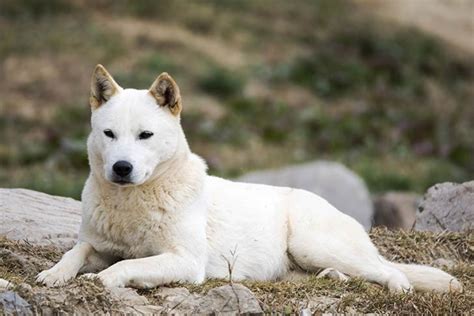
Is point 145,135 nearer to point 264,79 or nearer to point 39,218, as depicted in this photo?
point 39,218

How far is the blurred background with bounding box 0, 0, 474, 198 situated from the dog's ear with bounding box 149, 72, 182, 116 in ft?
39.3

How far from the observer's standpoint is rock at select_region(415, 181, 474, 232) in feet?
35.0

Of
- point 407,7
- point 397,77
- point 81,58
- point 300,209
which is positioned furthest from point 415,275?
point 407,7

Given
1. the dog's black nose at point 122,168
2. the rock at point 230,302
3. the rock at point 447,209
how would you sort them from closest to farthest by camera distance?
the rock at point 230,302, the dog's black nose at point 122,168, the rock at point 447,209

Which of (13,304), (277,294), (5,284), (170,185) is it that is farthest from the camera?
(170,185)

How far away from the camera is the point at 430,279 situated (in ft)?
28.3

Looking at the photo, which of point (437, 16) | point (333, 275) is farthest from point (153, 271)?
point (437, 16)

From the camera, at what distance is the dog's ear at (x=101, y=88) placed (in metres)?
8.09

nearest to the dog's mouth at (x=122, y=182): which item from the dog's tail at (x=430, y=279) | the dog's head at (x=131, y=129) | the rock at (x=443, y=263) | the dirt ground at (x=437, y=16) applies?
the dog's head at (x=131, y=129)

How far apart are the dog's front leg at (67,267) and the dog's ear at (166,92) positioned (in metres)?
1.17

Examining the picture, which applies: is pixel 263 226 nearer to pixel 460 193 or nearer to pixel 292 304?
pixel 292 304

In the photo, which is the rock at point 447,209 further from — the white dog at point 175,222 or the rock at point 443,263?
the white dog at point 175,222

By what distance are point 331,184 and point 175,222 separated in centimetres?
1036

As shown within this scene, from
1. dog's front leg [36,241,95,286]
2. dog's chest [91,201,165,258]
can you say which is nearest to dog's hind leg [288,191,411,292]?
dog's chest [91,201,165,258]
